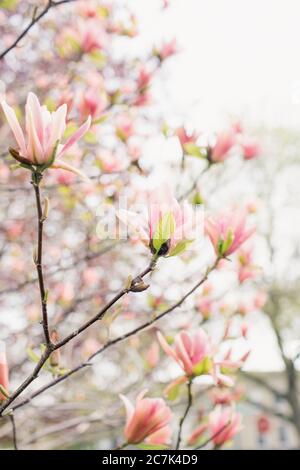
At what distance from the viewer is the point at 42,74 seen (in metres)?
3.59

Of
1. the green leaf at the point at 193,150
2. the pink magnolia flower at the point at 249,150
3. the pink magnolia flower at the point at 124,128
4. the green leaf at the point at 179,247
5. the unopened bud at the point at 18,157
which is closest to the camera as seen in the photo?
the unopened bud at the point at 18,157

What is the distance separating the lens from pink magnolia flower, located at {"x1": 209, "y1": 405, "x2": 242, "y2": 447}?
1985 mm

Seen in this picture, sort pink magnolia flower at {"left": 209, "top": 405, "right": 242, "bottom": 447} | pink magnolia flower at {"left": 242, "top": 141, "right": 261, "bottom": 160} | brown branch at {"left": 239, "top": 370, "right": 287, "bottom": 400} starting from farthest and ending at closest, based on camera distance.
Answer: brown branch at {"left": 239, "top": 370, "right": 287, "bottom": 400} → pink magnolia flower at {"left": 242, "top": 141, "right": 261, "bottom": 160} → pink magnolia flower at {"left": 209, "top": 405, "right": 242, "bottom": 447}

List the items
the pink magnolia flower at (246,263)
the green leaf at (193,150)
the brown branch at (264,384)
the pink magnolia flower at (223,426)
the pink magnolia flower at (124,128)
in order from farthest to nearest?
the brown branch at (264,384) < the pink magnolia flower at (124,128) < the green leaf at (193,150) < the pink magnolia flower at (246,263) < the pink magnolia flower at (223,426)

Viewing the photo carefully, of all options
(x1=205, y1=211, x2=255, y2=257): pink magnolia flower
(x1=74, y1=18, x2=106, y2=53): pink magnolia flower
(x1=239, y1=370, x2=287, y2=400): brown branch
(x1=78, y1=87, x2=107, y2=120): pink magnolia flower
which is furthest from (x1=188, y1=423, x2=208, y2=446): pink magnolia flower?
(x1=239, y1=370, x2=287, y2=400): brown branch

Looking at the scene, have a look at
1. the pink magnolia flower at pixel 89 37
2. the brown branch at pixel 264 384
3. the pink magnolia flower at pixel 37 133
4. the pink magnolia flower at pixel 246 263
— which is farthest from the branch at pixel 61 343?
the brown branch at pixel 264 384

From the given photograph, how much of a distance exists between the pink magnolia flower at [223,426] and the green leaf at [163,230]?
1200 mm

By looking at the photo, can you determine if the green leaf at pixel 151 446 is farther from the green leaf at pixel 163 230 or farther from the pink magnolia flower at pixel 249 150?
the pink magnolia flower at pixel 249 150

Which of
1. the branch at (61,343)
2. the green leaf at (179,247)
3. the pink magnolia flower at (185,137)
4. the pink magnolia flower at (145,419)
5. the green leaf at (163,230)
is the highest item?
the pink magnolia flower at (185,137)

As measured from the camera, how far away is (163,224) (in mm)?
1060

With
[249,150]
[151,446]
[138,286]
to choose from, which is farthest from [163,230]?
Result: [249,150]

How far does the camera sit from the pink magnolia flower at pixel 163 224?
1.07 meters

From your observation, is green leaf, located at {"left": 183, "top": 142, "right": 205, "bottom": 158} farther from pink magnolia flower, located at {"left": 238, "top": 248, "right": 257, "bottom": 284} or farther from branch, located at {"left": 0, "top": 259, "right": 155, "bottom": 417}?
branch, located at {"left": 0, "top": 259, "right": 155, "bottom": 417}
